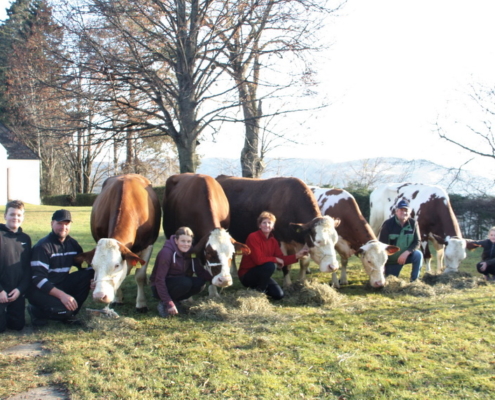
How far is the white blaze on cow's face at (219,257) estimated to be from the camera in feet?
19.7

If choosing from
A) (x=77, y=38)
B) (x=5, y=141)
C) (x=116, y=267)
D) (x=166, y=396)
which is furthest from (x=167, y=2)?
(x=5, y=141)

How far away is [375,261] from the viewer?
7434 mm

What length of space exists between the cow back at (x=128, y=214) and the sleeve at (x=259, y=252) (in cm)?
153

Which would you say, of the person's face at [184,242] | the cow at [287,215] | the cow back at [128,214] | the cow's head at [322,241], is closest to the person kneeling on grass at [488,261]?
the cow at [287,215]

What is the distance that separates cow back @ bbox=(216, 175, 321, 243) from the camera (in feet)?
26.8

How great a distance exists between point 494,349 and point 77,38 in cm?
1059

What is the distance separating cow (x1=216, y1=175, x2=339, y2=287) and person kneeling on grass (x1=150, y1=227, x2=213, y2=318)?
1.84 m

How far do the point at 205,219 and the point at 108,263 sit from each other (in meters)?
1.85

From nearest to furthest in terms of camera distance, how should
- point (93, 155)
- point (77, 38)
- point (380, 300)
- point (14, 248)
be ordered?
point (14, 248), point (380, 300), point (77, 38), point (93, 155)

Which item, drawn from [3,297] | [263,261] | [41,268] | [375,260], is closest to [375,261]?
[375,260]

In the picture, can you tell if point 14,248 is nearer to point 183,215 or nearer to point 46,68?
point 183,215

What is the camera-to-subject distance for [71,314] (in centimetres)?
561

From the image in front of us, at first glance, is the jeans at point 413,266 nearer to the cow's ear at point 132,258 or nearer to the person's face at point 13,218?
the cow's ear at point 132,258

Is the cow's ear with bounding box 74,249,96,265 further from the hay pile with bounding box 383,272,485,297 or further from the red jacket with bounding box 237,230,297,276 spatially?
the hay pile with bounding box 383,272,485,297
